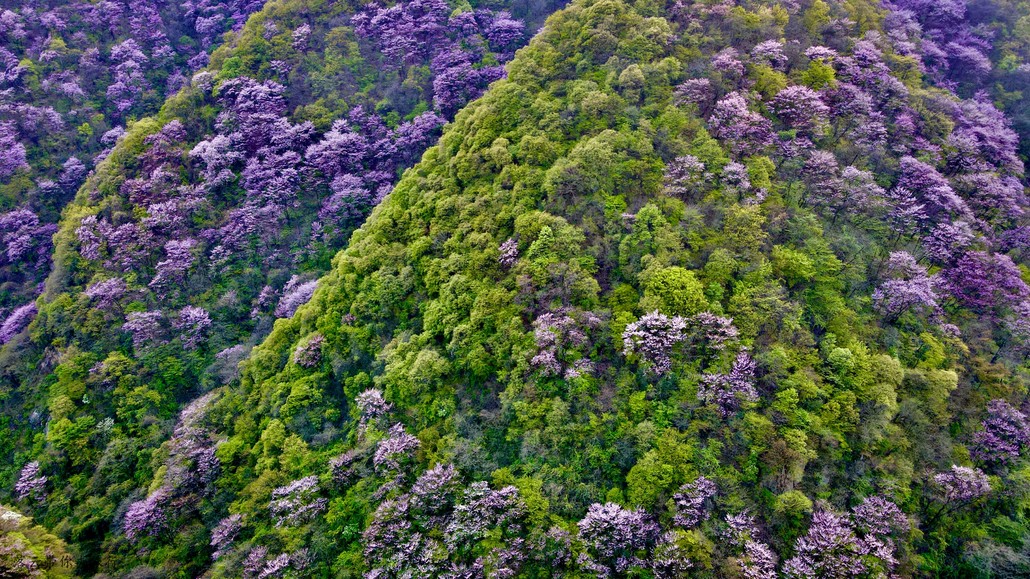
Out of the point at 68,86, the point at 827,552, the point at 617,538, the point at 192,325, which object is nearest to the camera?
the point at 827,552

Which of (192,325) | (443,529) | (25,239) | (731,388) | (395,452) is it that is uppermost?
(25,239)

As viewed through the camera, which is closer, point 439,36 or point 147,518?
point 147,518

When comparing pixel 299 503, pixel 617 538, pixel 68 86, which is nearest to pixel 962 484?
pixel 617 538

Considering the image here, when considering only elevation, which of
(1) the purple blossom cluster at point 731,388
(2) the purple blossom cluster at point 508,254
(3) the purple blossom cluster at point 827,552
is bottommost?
(3) the purple blossom cluster at point 827,552

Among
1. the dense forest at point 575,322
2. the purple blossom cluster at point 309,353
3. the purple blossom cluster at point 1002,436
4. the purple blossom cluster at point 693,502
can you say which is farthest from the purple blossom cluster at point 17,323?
the purple blossom cluster at point 1002,436

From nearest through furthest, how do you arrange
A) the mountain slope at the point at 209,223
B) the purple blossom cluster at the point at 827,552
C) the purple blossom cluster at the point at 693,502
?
the purple blossom cluster at the point at 827,552 < the purple blossom cluster at the point at 693,502 < the mountain slope at the point at 209,223

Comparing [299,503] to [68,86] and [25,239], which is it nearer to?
[25,239]

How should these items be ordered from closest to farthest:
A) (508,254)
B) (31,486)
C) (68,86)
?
(508,254) → (31,486) → (68,86)

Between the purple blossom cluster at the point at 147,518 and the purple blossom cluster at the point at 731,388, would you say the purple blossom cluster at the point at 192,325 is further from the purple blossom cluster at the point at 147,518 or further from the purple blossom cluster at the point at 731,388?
the purple blossom cluster at the point at 731,388

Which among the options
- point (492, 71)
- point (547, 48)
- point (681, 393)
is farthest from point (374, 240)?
point (492, 71)

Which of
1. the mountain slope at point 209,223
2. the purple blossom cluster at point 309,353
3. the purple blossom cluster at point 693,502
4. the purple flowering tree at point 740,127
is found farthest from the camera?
the mountain slope at point 209,223
